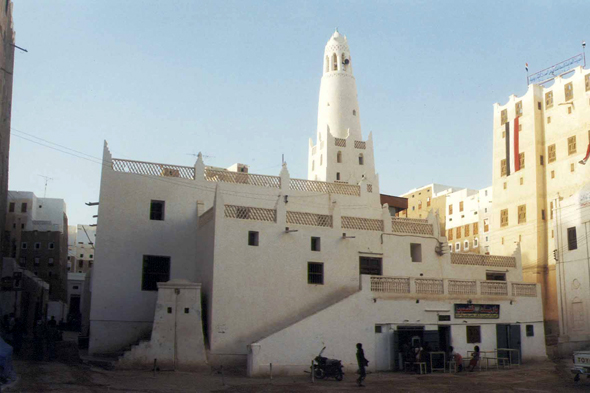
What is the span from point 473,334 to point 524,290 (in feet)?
12.4

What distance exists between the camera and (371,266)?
93.0 feet

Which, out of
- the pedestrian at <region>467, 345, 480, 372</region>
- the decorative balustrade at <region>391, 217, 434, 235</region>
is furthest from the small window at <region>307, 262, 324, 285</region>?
the pedestrian at <region>467, 345, 480, 372</region>

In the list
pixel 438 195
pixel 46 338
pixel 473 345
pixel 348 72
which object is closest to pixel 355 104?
pixel 348 72

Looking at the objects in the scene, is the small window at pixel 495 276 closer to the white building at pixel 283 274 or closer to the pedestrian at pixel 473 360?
the white building at pixel 283 274

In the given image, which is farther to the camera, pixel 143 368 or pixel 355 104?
pixel 355 104

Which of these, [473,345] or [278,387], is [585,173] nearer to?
[473,345]

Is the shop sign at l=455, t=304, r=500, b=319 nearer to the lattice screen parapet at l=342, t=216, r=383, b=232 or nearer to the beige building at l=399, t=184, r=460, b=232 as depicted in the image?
the lattice screen parapet at l=342, t=216, r=383, b=232

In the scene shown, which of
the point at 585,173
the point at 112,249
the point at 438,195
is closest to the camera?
the point at 112,249

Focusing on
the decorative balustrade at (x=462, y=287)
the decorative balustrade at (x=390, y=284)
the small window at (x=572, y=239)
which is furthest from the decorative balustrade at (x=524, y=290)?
the small window at (x=572, y=239)

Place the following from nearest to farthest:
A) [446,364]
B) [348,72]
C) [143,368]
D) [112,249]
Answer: [143,368] → [446,364] → [112,249] → [348,72]

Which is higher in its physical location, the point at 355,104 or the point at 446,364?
the point at 355,104

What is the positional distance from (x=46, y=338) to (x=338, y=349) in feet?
40.8

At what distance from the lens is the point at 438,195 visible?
74.2m

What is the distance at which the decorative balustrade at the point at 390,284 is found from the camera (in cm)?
2584
